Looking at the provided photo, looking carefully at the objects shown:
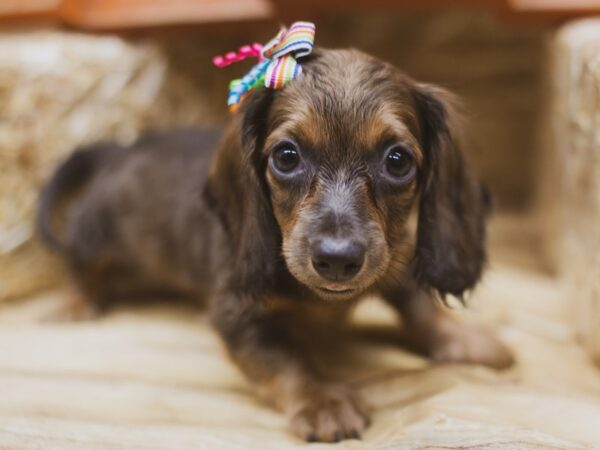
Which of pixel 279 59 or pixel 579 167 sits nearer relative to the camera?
pixel 279 59

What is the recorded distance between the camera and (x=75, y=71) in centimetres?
291

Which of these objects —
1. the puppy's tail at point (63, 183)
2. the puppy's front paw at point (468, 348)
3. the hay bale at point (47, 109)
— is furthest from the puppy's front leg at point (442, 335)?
the hay bale at point (47, 109)

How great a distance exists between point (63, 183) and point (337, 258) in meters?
1.78

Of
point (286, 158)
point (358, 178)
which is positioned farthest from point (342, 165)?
point (286, 158)

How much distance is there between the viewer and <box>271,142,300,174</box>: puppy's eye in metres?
1.87

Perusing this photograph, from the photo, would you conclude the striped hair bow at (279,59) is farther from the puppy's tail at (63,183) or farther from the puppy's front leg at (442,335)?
the puppy's tail at (63,183)

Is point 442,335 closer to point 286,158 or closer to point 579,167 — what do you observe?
point 579,167

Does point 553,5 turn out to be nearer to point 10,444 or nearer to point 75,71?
point 75,71

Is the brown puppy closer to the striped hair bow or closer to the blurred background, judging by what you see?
the striped hair bow

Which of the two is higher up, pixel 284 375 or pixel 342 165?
pixel 342 165

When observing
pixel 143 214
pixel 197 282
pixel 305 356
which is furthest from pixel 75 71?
pixel 305 356

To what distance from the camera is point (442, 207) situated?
202 centimetres

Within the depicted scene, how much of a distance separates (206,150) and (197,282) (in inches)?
21.6

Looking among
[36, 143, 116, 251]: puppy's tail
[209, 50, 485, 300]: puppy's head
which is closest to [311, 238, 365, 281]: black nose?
[209, 50, 485, 300]: puppy's head
